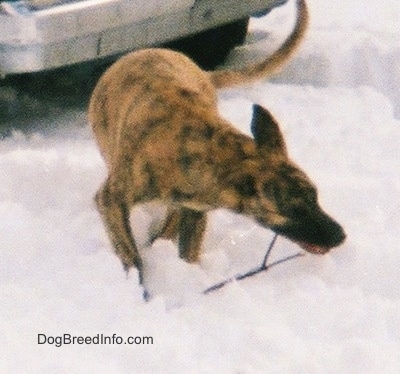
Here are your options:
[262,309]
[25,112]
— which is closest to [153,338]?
[262,309]

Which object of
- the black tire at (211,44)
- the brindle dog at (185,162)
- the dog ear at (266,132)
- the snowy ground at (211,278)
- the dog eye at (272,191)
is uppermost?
the dog ear at (266,132)

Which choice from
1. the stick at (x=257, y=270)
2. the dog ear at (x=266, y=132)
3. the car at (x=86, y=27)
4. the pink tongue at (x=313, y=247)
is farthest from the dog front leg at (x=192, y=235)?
the car at (x=86, y=27)

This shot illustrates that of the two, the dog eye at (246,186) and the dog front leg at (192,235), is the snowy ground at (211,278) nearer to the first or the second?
the dog front leg at (192,235)

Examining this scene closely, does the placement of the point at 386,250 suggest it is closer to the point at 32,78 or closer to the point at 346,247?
the point at 346,247

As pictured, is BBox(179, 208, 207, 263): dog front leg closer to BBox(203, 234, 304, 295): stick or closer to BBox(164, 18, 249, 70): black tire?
BBox(203, 234, 304, 295): stick

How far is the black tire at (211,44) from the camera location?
5000 mm

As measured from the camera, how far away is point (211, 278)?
9.18ft

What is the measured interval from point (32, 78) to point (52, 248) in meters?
2.28

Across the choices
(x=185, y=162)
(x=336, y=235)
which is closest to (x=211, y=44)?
(x=185, y=162)

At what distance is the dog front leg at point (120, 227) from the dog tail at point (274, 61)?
1122 mm

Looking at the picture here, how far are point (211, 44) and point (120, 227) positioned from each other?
8.28 feet

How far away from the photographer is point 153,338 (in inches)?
97.4

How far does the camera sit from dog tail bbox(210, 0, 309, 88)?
3713 mm

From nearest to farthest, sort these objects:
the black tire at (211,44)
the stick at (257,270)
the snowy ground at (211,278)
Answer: the snowy ground at (211,278), the stick at (257,270), the black tire at (211,44)
